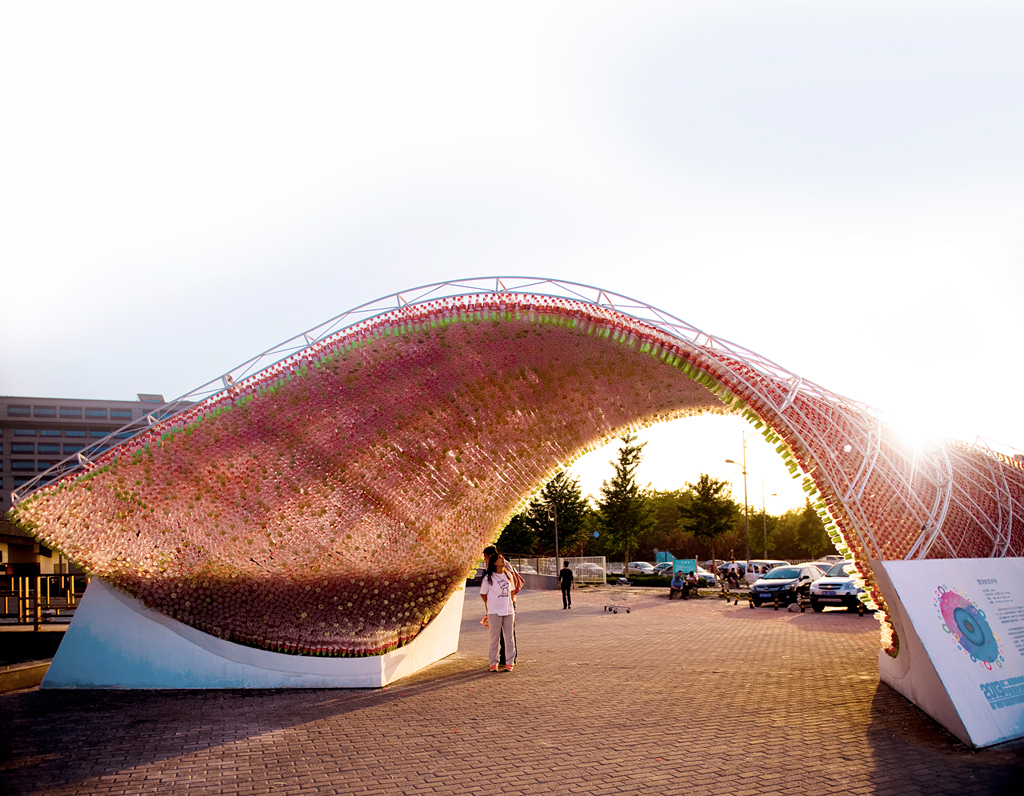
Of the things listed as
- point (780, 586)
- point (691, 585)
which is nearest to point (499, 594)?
point (780, 586)

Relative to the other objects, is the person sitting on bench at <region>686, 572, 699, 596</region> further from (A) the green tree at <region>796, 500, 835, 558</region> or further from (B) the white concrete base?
(A) the green tree at <region>796, 500, 835, 558</region>

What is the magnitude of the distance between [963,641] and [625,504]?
1465 inches

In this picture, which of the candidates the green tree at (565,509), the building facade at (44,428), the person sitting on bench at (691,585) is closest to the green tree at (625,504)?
the green tree at (565,509)

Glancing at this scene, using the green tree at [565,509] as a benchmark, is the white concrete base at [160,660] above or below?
below

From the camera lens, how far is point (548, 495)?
4753 cm

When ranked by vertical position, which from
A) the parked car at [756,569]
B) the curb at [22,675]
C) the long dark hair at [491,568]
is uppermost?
the long dark hair at [491,568]

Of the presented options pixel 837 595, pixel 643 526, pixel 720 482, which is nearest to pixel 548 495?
pixel 643 526

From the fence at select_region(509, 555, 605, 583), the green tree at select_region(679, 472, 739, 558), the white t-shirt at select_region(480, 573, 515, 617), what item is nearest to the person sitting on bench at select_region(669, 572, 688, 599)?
the fence at select_region(509, 555, 605, 583)

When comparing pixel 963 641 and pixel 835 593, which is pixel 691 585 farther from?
pixel 963 641

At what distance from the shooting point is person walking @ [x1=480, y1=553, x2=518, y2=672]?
35.4 feet

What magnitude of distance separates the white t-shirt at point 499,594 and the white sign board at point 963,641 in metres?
4.89

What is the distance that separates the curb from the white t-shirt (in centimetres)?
591

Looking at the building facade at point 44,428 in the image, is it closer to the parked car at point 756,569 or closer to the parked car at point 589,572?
the parked car at point 589,572

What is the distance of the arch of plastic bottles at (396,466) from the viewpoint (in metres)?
9.23
